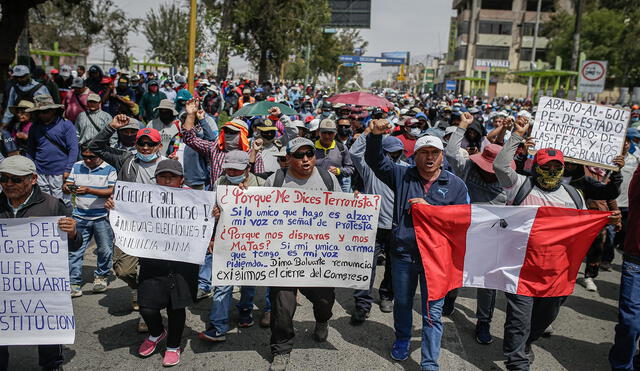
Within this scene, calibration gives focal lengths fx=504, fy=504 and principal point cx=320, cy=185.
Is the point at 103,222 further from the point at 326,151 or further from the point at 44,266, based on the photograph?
the point at 326,151

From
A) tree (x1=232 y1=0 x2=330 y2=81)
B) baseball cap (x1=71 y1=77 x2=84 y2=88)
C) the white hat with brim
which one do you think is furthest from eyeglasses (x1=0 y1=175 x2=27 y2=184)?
tree (x1=232 y1=0 x2=330 y2=81)

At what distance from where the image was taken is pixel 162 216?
4164 mm

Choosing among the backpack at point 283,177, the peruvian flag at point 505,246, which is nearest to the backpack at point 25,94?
the backpack at point 283,177

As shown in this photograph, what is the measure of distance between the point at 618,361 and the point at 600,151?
86.5 inches

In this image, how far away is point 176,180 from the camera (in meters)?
4.25

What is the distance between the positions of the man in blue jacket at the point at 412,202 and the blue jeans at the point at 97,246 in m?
2.97

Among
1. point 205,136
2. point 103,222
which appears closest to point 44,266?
point 103,222

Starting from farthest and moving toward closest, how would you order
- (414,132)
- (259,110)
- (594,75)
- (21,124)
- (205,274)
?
(594,75), (259,110), (414,132), (21,124), (205,274)

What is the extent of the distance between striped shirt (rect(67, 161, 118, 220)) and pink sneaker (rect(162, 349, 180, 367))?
187 centimetres

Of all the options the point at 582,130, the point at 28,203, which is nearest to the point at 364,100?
the point at 582,130

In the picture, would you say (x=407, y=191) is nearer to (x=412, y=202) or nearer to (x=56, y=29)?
(x=412, y=202)

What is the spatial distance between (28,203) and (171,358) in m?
1.62

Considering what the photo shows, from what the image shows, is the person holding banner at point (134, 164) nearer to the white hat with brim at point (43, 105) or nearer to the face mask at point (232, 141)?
the face mask at point (232, 141)

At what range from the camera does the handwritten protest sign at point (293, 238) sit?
4.20 m
